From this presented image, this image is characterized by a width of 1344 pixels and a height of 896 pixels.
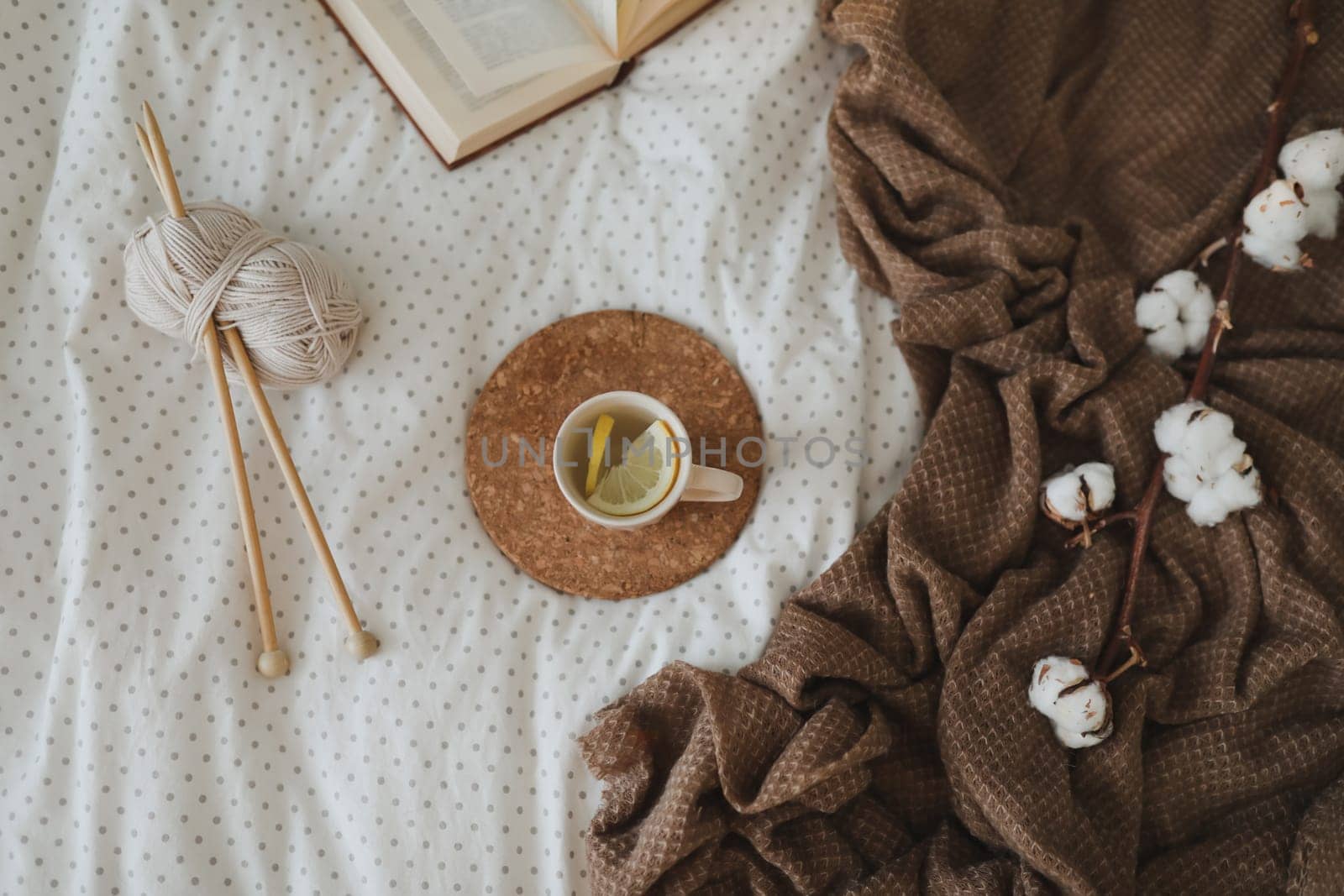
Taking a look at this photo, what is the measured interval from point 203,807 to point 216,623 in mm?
148

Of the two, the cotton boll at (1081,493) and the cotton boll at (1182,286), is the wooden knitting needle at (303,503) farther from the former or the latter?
the cotton boll at (1182,286)

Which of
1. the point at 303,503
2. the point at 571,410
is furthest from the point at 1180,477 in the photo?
the point at 303,503

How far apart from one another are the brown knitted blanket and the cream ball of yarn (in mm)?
406

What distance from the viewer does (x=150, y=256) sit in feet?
2.68

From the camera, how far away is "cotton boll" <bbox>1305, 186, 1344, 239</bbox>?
88 centimetres

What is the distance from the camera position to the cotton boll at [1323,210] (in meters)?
0.88

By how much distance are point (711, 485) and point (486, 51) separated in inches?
18.5

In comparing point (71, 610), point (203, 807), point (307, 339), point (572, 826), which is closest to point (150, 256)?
point (307, 339)

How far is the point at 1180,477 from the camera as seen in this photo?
0.84 metres

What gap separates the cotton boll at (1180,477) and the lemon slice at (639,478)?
43 centimetres

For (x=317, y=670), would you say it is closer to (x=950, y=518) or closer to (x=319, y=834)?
(x=319, y=834)

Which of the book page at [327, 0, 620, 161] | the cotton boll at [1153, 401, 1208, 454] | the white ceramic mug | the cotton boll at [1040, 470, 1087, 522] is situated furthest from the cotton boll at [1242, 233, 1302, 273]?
the book page at [327, 0, 620, 161]

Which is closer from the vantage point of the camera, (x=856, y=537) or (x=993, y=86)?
(x=856, y=537)

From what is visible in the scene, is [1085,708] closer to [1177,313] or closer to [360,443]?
[1177,313]
